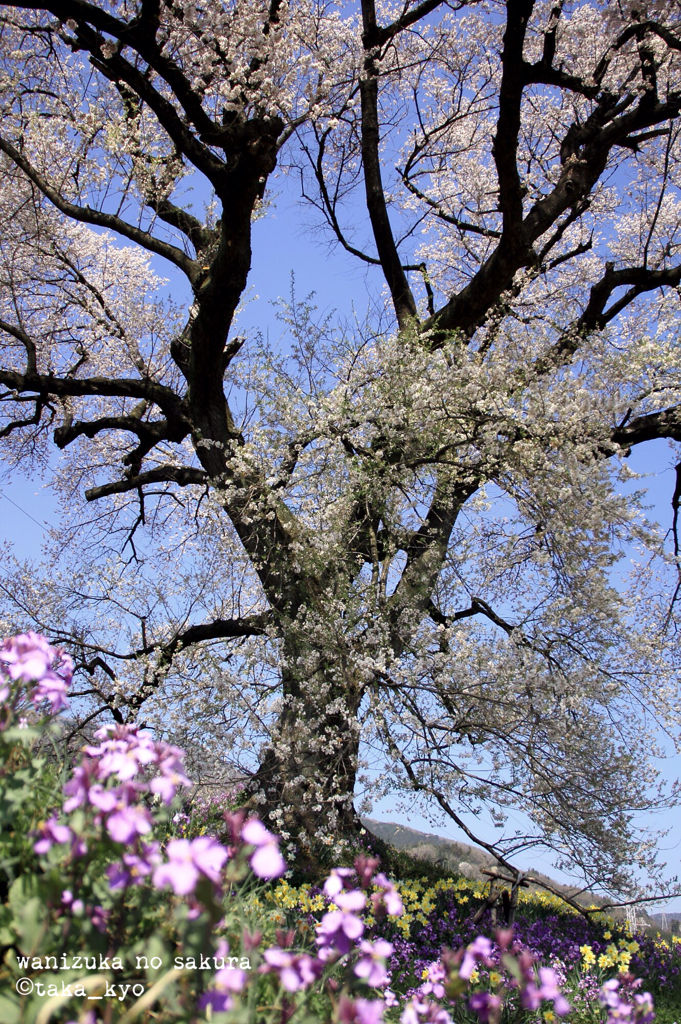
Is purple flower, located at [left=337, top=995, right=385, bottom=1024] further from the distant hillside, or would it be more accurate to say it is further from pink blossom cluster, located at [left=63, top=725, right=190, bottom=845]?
the distant hillside

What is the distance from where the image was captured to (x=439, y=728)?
4609 millimetres

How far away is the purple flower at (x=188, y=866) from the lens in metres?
1.07

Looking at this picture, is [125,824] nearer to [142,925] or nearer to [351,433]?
[142,925]

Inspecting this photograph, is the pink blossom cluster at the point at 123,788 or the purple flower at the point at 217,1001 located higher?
the pink blossom cluster at the point at 123,788

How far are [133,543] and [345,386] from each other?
5.04 metres

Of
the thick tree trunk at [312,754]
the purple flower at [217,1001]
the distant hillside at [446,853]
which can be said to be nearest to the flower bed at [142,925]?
the purple flower at [217,1001]

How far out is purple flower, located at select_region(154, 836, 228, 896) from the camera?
3.51ft

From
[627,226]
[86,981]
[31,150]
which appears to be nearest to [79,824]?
[86,981]

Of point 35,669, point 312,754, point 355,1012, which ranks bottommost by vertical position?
point 355,1012

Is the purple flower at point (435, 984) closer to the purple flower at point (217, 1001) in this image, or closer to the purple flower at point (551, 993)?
the purple flower at point (551, 993)

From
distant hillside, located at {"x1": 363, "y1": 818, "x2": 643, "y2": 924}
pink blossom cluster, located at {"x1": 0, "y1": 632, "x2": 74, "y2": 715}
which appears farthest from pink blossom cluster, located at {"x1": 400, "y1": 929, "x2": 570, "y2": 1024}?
distant hillside, located at {"x1": 363, "y1": 818, "x2": 643, "y2": 924}

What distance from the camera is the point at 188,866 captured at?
43.3 inches

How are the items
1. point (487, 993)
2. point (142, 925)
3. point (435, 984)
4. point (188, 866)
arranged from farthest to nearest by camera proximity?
1. point (435, 984)
2. point (142, 925)
3. point (487, 993)
4. point (188, 866)

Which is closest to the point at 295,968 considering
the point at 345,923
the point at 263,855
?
the point at 345,923
